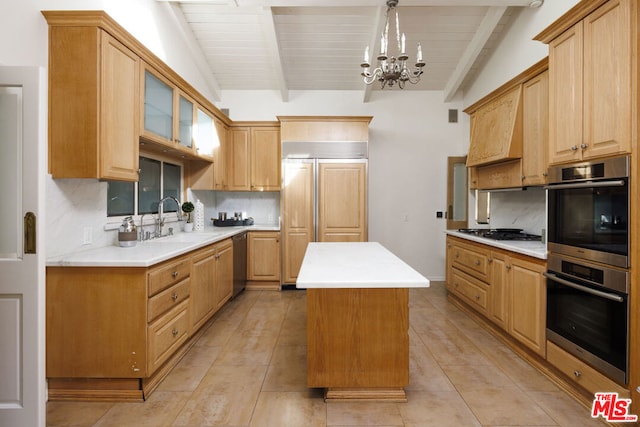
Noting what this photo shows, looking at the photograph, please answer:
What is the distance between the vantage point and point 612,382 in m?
1.95

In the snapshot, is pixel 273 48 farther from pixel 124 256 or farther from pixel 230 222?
pixel 124 256

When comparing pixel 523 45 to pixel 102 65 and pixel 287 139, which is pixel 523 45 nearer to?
pixel 287 139

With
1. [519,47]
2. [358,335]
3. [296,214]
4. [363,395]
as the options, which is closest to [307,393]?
[363,395]

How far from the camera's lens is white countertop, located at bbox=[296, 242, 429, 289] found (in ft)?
5.83

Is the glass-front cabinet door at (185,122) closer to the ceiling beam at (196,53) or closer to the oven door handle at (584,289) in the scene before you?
the ceiling beam at (196,53)

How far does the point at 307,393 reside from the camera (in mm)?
2260

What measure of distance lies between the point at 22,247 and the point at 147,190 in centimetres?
169

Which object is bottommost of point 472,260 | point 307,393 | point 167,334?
point 307,393

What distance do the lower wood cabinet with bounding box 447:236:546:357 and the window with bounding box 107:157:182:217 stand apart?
3343mm

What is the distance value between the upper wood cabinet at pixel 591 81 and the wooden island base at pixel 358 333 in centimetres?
146

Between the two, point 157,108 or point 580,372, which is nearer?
point 580,372

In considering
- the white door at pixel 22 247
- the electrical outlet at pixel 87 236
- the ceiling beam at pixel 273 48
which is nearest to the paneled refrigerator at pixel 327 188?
the ceiling beam at pixel 273 48

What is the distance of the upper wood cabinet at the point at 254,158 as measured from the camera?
5.12m

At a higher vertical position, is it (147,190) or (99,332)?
(147,190)
